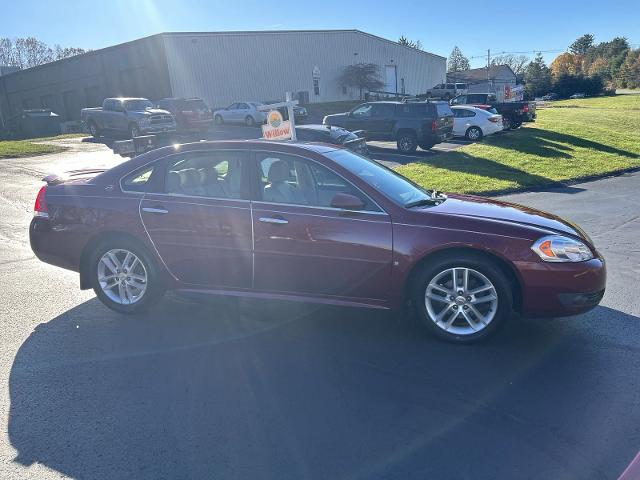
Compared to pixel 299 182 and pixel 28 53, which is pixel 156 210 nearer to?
pixel 299 182

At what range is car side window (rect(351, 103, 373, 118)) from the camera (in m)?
21.2

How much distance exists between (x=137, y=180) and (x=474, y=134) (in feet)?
68.3

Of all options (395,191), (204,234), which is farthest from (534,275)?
(204,234)

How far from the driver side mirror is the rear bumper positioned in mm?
1327

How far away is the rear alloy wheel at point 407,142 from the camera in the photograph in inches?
770

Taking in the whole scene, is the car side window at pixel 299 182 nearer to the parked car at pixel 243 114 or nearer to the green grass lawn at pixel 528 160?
the green grass lawn at pixel 528 160

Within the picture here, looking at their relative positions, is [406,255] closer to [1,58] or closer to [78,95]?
[78,95]

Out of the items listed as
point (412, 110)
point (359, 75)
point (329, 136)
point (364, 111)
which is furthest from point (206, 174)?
point (359, 75)

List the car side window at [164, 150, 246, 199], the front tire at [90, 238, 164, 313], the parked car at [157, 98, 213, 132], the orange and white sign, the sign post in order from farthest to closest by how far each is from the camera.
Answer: the parked car at [157, 98, 213, 132]
the orange and white sign
the sign post
the front tire at [90, 238, 164, 313]
the car side window at [164, 150, 246, 199]

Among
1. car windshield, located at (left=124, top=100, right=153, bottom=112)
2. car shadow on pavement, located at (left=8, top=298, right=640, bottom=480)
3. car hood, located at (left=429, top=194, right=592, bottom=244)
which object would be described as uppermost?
car windshield, located at (left=124, top=100, right=153, bottom=112)

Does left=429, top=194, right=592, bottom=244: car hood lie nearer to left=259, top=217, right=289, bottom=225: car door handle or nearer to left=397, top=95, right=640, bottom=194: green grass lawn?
left=259, top=217, right=289, bottom=225: car door handle

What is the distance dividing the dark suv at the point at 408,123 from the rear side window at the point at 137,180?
51.0ft

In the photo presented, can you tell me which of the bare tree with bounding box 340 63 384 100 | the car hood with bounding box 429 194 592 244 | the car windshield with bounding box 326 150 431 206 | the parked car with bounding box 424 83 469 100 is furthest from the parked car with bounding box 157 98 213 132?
the parked car with bounding box 424 83 469 100

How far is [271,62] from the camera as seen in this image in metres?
45.2
